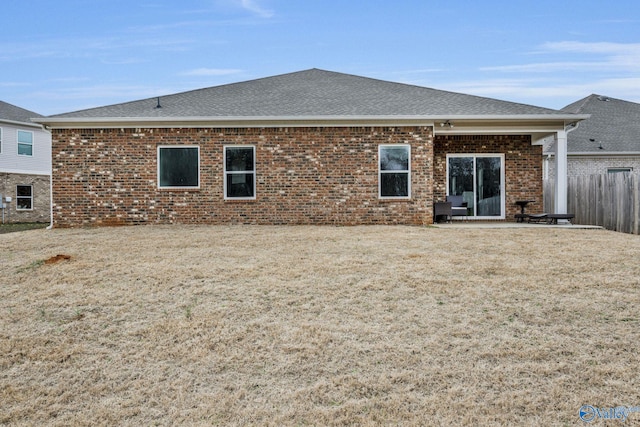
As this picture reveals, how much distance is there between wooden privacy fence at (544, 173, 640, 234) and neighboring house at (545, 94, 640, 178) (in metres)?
6.23

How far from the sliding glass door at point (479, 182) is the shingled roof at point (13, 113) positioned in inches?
805

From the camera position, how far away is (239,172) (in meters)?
13.2

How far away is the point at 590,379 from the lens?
12.4ft

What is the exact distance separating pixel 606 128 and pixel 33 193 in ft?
96.5

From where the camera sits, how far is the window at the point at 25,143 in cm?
2392

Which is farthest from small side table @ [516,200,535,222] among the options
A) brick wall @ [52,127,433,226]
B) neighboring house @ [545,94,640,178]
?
neighboring house @ [545,94,640,178]

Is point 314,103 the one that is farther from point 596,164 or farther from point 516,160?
point 596,164

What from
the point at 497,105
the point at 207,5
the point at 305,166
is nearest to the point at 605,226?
the point at 497,105

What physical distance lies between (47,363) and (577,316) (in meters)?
5.46

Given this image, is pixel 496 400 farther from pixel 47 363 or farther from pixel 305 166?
pixel 305 166

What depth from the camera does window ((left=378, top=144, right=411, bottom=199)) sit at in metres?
13.1

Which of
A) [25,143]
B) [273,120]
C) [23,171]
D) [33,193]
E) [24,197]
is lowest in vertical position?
[24,197]

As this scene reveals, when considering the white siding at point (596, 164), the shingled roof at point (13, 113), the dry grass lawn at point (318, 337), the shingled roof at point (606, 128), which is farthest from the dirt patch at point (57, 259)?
the shingled roof at point (606, 128)

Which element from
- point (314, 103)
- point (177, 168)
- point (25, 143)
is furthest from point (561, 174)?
point (25, 143)
